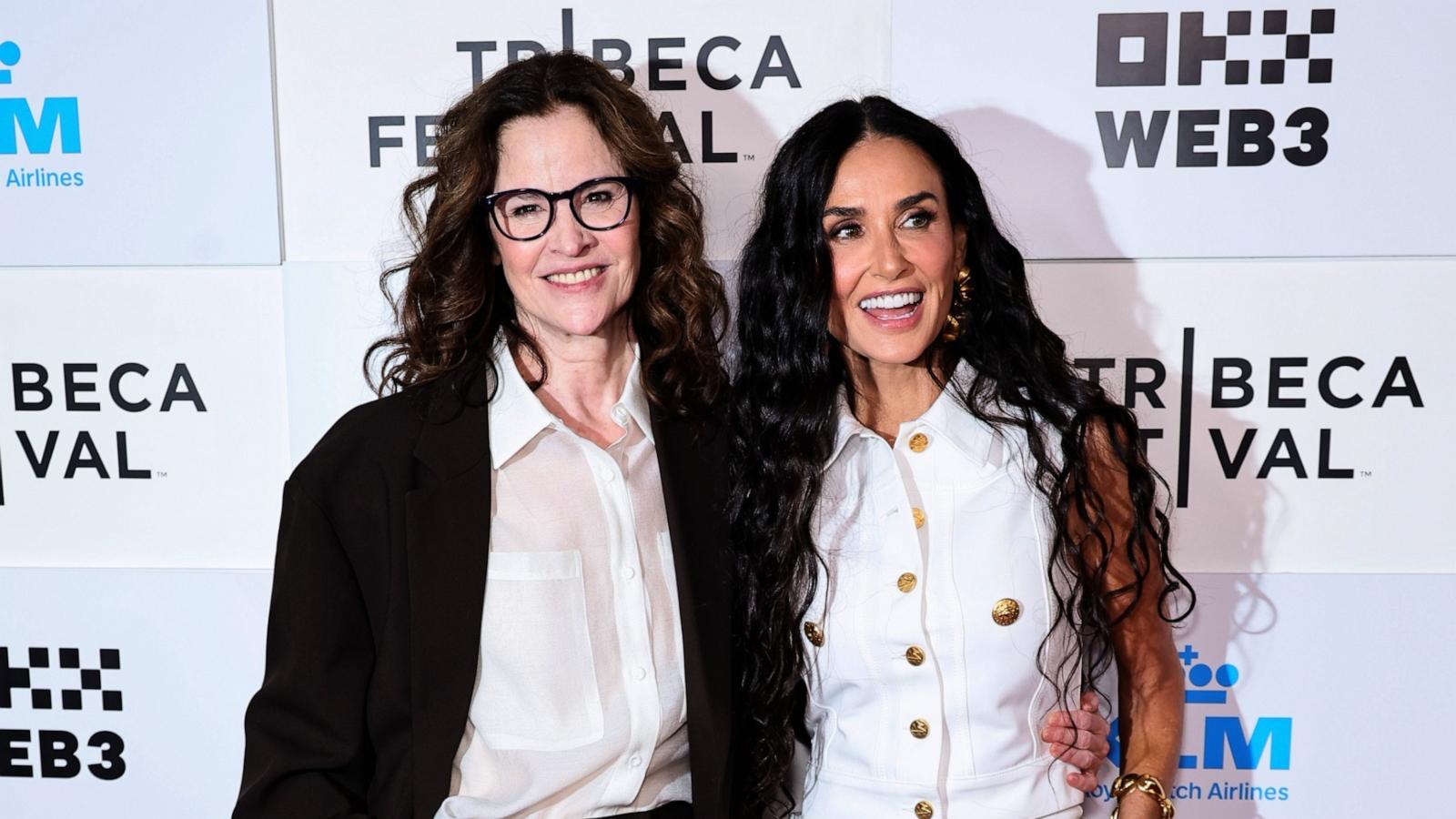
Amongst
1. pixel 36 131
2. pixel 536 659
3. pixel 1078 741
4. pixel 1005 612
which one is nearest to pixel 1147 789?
pixel 1078 741

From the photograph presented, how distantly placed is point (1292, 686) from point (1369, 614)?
22 cm

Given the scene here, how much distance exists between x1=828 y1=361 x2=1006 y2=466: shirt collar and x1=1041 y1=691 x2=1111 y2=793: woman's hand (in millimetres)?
432

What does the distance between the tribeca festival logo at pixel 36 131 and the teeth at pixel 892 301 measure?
1.73 m

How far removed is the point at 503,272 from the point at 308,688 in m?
0.73

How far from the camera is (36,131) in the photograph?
7.46 ft

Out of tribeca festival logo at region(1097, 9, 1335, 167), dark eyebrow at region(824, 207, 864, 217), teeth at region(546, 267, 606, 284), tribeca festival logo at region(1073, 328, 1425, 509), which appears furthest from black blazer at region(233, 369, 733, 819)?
tribeca festival logo at region(1097, 9, 1335, 167)

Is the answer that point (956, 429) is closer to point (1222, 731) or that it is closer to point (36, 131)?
point (1222, 731)

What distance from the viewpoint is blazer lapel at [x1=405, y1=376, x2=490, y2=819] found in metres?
1.57

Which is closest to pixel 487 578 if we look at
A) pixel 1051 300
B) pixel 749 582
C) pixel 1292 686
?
pixel 749 582

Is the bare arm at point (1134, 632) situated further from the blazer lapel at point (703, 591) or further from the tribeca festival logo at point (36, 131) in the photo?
the tribeca festival logo at point (36, 131)

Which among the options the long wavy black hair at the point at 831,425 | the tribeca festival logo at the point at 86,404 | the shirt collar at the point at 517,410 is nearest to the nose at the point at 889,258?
the long wavy black hair at the point at 831,425

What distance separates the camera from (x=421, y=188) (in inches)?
75.7

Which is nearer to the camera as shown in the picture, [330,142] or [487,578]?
[487,578]

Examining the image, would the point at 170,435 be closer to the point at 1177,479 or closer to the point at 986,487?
the point at 986,487
